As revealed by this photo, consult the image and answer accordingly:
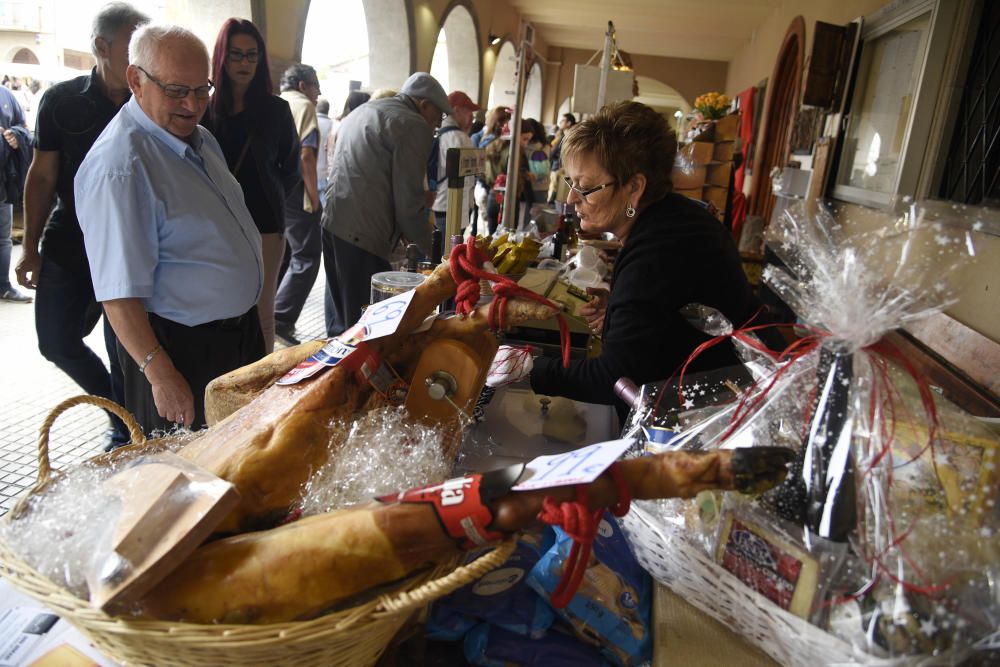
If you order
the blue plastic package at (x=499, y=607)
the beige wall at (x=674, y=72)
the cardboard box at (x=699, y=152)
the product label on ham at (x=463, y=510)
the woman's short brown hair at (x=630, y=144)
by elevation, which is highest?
the beige wall at (x=674, y=72)

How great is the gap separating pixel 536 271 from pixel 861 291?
1.58 metres

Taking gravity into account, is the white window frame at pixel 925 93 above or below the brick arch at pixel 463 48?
below

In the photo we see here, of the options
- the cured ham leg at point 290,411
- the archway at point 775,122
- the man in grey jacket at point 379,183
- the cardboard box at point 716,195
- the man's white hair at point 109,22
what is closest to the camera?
the cured ham leg at point 290,411

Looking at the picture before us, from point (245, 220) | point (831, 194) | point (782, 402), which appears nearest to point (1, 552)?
point (782, 402)

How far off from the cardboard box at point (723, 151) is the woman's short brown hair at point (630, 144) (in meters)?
4.66

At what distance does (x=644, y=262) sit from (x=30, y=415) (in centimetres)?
294

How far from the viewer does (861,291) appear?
74 cm

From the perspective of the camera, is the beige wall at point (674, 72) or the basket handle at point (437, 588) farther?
the beige wall at point (674, 72)

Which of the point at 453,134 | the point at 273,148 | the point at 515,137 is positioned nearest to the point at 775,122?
the point at 453,134

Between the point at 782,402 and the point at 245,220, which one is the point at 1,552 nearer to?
the point at 782,402

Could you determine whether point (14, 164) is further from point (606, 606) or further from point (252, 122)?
point (606, 606)

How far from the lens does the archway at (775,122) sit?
23.7 ft

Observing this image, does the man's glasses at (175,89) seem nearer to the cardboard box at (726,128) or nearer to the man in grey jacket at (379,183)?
the man in grey jacket at (379,183)

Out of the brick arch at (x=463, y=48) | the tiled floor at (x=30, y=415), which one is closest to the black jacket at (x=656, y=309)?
the tiled floor at (x=30, y=415)
